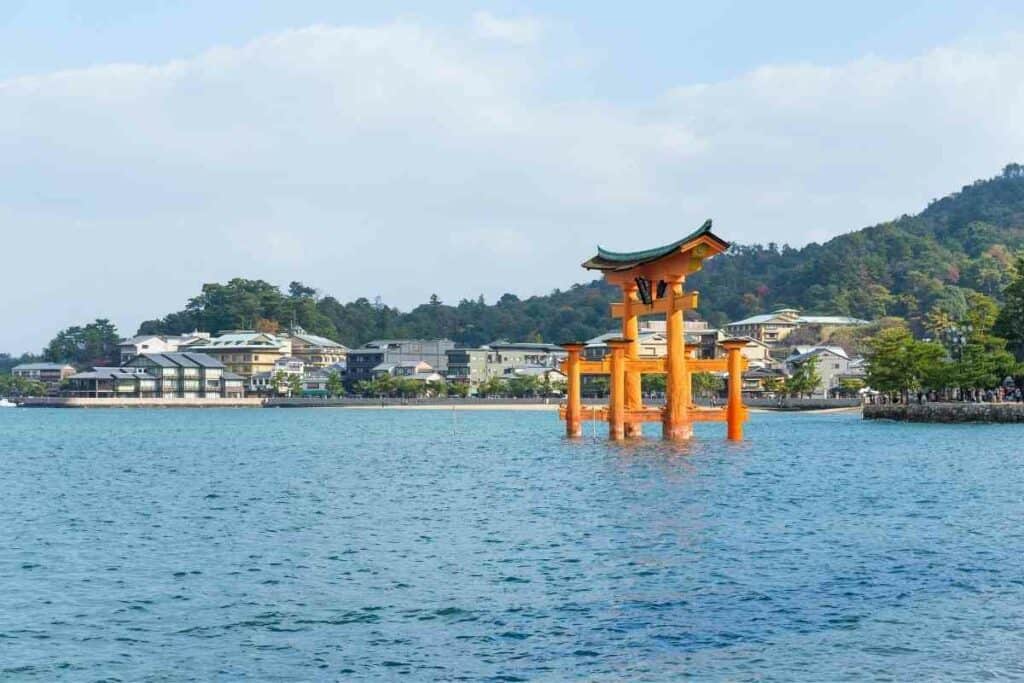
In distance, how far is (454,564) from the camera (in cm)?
2417

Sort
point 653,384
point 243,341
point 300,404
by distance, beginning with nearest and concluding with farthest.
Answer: point 653,384
point 300,404
point 243,341

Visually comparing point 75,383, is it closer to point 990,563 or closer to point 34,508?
point 34,508

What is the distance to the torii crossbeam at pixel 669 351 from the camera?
2111 inches

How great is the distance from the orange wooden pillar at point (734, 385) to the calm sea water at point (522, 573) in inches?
378

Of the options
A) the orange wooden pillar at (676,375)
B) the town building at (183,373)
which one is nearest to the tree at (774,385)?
the town building at (183,373)

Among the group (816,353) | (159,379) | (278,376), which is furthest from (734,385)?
(278,376)

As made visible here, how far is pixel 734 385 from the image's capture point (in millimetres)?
56344

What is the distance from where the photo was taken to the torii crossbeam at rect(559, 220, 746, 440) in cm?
5362

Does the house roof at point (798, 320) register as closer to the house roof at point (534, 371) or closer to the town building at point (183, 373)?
the house roof at point (534, 371)

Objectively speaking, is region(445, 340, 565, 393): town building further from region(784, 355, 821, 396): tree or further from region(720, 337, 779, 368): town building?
region(784, 355, 821, 396): tree

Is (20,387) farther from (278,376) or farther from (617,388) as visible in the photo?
(617,388)

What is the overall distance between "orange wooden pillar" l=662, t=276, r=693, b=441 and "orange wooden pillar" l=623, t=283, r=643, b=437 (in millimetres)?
2667

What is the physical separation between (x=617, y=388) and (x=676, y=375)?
3.67 metres

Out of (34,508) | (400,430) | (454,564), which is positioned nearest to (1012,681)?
(454,564)
